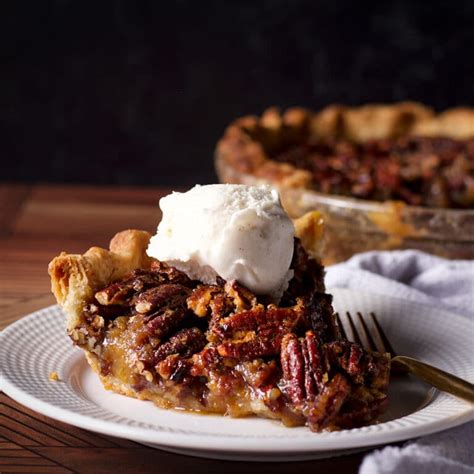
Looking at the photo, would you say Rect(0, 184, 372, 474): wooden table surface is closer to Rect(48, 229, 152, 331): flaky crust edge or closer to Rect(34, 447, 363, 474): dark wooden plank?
Rect(34, 447, 363, 474): dark wooden plank

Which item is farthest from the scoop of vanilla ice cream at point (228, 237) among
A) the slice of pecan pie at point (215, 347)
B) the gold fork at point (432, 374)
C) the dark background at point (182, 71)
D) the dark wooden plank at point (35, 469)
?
the dark background at point (182, 71)

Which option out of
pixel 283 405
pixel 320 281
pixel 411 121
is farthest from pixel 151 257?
pixel 411 121

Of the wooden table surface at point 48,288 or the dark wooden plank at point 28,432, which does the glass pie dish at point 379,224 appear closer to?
the wooden table surface at point 48,288

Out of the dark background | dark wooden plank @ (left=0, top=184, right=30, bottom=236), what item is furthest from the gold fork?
the dark background

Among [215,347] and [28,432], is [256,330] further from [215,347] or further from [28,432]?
[28,432]

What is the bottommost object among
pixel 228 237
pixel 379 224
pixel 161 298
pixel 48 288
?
pixel 48 288

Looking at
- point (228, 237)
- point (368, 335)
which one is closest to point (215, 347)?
point (228, 237)
